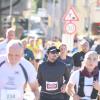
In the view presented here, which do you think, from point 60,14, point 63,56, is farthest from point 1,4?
point 63,56

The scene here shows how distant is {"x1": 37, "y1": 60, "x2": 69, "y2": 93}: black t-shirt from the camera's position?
385 inches

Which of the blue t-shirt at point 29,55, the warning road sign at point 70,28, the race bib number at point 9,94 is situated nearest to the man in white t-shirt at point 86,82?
the race bib number at point 9,94

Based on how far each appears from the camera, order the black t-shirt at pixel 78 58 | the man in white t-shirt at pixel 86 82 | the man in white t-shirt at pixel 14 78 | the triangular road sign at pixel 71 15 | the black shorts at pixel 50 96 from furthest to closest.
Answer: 1. the triangular road sign at pixel 71 15
2. the black t-shirt at pixel 78 58
3. the black shorts at pixel 50 96
4. the man in white t-shirt at pixel 86 82
5. the man in white t-shirt at pixel 14 78

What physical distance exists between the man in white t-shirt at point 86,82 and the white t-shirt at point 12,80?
1250 mm

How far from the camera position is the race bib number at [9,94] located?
24.0ft

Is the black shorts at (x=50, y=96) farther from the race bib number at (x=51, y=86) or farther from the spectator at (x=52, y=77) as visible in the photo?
the race bib number at (x=51, y=86)

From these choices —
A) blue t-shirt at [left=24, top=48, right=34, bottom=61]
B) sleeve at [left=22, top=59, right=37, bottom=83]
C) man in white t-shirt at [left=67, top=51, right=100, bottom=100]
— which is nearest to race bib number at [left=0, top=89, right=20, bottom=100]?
sleeve at [left=22, top=59, right=37, bottom=83]

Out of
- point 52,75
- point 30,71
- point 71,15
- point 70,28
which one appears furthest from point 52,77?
point 71,15

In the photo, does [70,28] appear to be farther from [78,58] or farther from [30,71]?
[30,71]

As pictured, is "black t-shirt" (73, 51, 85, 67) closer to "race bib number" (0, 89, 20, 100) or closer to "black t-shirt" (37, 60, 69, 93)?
"black t-shirt" (37, 60, 69, 93)

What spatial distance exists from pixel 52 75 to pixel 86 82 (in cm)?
136

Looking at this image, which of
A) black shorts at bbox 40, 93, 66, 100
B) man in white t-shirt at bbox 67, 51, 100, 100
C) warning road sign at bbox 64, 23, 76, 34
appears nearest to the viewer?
man in white t-shirt at bbox 67, 51, 100, 100

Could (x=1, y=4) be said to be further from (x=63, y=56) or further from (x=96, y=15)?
(x=63, y=56)

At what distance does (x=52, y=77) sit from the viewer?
32.1 feet
